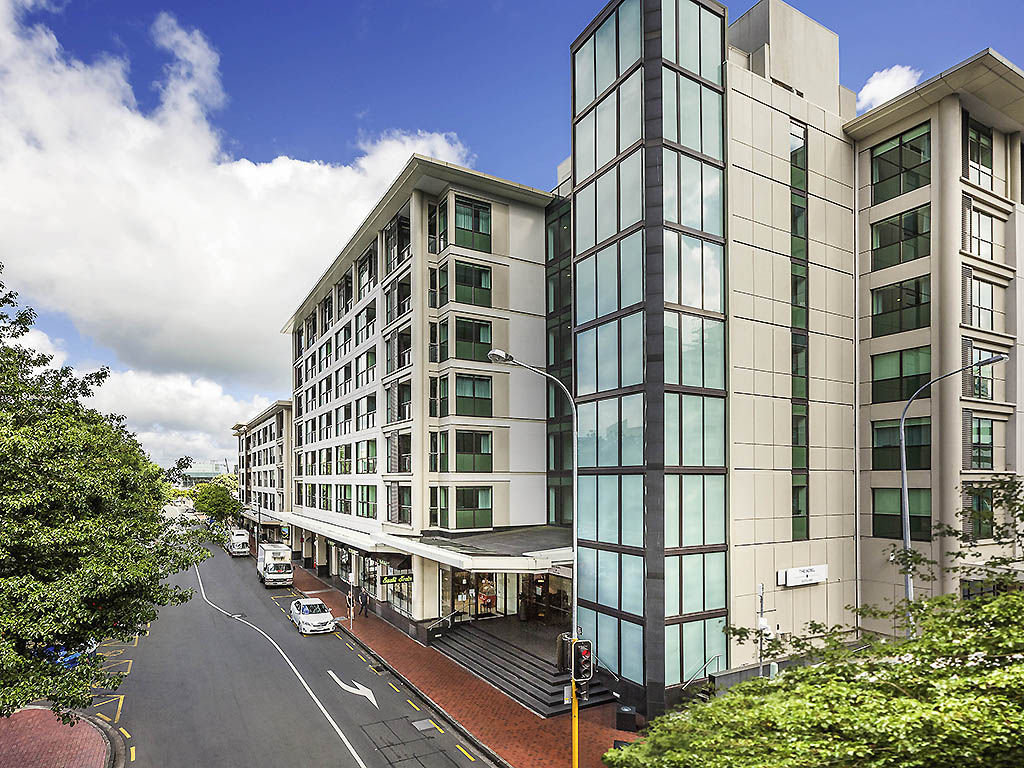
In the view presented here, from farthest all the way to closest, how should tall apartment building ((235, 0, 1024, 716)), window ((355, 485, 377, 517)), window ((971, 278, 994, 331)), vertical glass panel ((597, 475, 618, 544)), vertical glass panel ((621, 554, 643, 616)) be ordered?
window ((355, 485, 377, 517))
window ((971, 278, 994, 331))
vertical glass panel ((597, 475, 618, 544))
tall apartment building ((235, 0, 1024, 716))
vertical glass panel ((621, 554, 643, 616))

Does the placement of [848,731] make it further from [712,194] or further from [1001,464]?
[1001,464]

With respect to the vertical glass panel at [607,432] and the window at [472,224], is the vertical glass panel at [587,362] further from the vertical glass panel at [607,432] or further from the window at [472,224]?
the window at [472,224]

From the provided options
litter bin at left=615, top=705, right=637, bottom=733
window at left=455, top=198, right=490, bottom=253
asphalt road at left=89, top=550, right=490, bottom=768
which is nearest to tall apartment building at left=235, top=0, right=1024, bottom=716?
litter bin at left=615, top=705, right=637, bottom=733

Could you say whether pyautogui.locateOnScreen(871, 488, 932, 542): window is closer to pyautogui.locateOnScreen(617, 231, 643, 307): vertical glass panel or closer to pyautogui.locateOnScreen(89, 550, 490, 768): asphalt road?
pyautogui.locateOnScreen(617, 231, 643, 307): vertical glass panel

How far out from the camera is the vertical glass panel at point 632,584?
1998 cm

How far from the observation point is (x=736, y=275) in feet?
71.9

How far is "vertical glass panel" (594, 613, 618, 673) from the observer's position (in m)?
20.7

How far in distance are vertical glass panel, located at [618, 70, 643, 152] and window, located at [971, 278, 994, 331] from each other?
13.8 meters

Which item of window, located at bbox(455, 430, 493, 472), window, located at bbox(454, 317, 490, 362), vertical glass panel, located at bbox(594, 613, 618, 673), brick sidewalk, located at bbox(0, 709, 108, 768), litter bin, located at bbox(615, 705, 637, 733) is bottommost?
brick sidewalk, located at bbox(0, 709, 108, 768)

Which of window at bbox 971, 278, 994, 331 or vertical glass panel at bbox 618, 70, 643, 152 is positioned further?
window at bbox 971, 278, 994, 331

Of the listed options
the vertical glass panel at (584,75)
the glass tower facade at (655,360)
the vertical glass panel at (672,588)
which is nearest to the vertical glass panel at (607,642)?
the glass tower facade at (655,360)

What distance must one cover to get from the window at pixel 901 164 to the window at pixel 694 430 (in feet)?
37.2

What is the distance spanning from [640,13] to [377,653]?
26557 millimetres

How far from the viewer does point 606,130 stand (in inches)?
910
